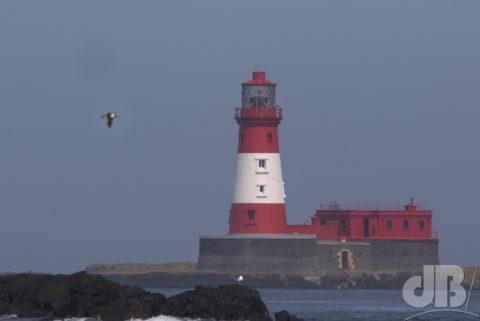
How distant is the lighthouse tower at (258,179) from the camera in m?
76.0

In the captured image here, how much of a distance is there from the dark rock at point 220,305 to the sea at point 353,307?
2.92ft

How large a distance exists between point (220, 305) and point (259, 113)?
1332 inches

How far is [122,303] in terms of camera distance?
144 ft

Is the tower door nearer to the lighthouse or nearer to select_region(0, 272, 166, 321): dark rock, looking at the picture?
the lighthouse

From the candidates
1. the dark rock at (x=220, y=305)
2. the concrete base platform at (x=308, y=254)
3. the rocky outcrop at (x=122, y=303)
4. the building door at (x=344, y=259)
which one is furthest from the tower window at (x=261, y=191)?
the dark rock at (x=220, y=305)

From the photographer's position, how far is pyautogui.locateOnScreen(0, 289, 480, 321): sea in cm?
5491

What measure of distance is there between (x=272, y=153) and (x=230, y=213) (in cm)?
403

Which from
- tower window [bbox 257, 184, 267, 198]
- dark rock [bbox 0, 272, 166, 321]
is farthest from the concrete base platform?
dark rock [bbox 0, 272, 166, 321]

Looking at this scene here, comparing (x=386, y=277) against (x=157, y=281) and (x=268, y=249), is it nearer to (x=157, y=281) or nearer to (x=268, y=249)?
(x=268, y=249)

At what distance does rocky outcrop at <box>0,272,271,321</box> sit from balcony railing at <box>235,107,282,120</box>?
31655 millimetres

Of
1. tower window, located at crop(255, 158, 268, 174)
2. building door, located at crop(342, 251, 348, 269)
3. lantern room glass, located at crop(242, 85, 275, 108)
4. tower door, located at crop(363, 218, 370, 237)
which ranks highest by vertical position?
lantern room glass, located at crop(242, 85, 275, 108)

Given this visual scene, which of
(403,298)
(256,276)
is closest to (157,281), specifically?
(256,276)

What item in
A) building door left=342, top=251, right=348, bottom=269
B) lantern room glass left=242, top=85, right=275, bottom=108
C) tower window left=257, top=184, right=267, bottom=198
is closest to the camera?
tower window left=257, top=184, right=267, bottom=198

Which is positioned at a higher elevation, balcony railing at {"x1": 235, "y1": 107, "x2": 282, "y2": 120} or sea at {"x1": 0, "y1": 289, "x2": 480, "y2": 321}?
balcony railing at {"x1": 235, "y1": 107, "x2": 282, "y2": 120}
